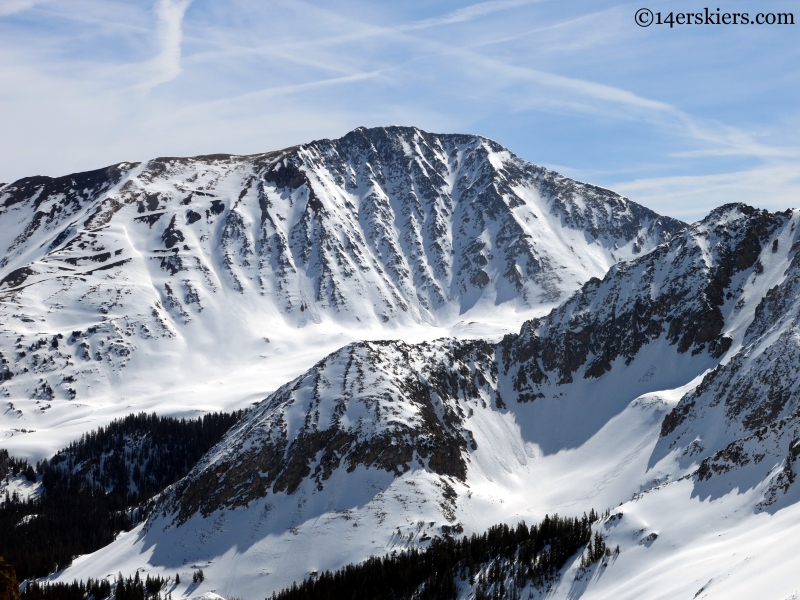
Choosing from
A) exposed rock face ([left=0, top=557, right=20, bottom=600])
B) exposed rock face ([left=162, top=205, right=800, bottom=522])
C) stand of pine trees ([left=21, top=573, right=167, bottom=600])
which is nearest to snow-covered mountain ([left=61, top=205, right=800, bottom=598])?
exposed rock face ([left=162, top=205, right=800, bottom=522])

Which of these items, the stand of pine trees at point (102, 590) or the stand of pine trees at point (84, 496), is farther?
the stand of pine trees at point (84, 496)

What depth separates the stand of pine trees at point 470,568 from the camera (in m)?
93.5

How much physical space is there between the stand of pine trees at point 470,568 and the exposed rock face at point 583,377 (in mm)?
19847

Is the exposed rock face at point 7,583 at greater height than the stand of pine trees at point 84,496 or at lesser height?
greater

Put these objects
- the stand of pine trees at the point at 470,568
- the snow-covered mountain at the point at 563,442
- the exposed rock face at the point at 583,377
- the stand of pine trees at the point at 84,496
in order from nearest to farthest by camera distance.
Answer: the snow-covered mountain at the point at 563,442 → the stand of pine trees at the point at 470,568 → the exposed rock face at the point at 583,377 → the stand of pine trees at the point at 84,496

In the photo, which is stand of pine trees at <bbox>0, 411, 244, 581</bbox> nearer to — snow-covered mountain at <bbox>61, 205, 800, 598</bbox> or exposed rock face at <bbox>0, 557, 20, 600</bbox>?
snow-covered mountain at <bbox>61, 205, 800, 598</bbox>

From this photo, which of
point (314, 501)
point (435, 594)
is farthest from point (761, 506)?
point (314, 501)

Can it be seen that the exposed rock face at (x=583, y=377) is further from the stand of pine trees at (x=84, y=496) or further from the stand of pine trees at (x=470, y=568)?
the stand of pine trees at (x=84, y=496)

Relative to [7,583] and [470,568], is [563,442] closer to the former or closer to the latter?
[470,568]

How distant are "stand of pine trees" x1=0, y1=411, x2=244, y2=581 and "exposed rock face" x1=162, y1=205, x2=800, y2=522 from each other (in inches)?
1210

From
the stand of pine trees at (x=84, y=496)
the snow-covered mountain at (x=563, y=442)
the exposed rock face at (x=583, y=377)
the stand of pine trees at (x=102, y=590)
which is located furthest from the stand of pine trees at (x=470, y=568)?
the stand of pine trees at (x=84, y=496)

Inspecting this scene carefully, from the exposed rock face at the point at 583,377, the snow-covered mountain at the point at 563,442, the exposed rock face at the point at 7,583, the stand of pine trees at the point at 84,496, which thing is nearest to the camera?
the exposed rock face at the point at 7,583

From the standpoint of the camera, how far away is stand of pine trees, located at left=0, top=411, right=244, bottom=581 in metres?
154

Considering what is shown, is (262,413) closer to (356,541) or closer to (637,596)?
(356,541)
